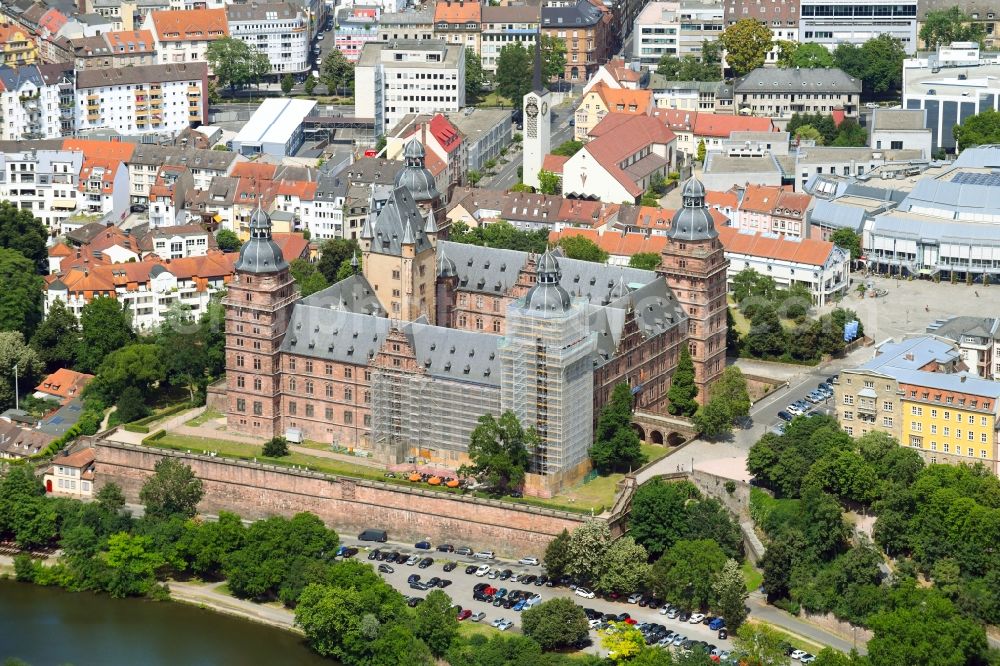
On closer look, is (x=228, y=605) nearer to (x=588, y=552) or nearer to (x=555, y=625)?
(x=555, y=625)

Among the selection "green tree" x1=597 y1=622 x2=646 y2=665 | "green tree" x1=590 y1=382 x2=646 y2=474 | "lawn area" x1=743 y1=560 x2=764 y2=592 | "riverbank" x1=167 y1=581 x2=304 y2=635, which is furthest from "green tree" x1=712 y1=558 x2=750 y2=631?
"riverbank" x1=167 y1=581 x2=304 y2=635

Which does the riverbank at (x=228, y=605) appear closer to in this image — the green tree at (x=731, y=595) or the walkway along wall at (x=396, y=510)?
the walkway along wall at (x=396, y=510)

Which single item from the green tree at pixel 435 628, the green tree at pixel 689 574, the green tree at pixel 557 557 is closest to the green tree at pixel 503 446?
the green tree at pixel 557 557

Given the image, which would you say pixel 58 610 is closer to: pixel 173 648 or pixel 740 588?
pixel 173 648

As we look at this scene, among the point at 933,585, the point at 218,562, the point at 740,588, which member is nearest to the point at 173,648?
the point at 218,562

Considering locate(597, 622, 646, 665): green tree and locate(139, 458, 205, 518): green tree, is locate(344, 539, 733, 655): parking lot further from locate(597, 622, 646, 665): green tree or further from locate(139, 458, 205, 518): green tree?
locate(139, 458, 205, 518): green tree
